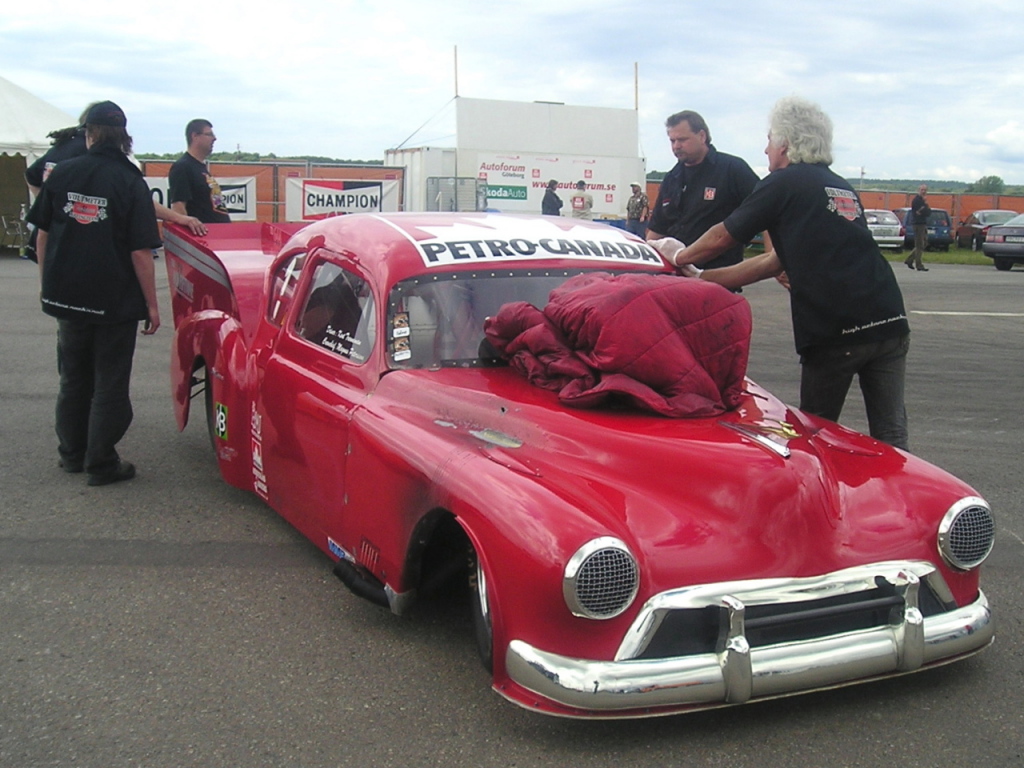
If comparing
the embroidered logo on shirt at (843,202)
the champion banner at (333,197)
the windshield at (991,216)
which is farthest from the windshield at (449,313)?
the windshield at (991,216)

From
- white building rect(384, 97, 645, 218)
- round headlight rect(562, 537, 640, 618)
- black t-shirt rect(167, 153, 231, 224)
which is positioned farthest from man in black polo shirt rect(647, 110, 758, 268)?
white building rect(384, 97, 645, 218)

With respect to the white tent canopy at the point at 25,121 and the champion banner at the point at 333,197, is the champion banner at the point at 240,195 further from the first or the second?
the white tent canopy at the point at 25,121

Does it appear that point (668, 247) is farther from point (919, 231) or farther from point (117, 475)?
point (919, 231)

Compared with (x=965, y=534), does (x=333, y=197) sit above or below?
above

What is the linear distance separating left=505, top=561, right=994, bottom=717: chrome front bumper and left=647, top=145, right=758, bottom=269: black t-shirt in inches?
135

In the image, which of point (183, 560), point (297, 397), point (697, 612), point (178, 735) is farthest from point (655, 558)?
point (183, 560)

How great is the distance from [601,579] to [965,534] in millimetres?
1296

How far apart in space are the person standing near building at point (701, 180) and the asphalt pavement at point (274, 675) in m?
2.07

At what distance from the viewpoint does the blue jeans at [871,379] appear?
15.1ft

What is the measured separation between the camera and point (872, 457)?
3.79m

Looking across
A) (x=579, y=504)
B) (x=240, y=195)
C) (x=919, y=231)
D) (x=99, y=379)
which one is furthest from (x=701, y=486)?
(x=919, y=231)

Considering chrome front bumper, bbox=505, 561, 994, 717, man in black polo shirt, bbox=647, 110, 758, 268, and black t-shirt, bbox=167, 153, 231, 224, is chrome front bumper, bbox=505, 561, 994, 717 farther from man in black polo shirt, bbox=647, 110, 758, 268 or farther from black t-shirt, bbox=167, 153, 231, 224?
black t-shirt, bbox=167, 153, 231, 224

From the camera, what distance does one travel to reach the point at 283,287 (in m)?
5.13

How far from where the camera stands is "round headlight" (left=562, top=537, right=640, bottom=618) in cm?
292
